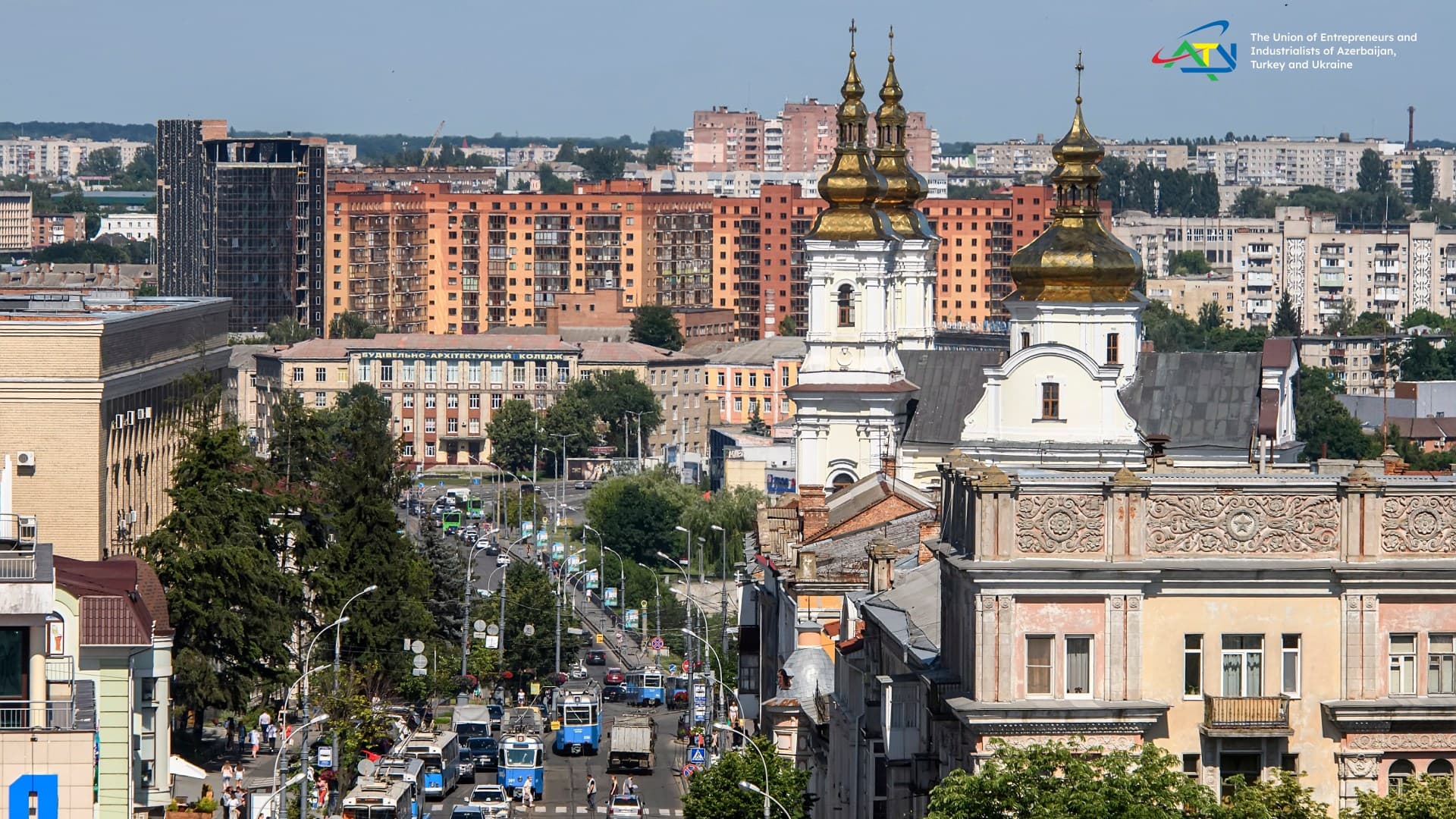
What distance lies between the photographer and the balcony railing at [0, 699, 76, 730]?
171 ft

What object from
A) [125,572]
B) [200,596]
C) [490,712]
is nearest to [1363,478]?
[125,572]

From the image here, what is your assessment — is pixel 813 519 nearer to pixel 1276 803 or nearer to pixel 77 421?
pixel 77 421

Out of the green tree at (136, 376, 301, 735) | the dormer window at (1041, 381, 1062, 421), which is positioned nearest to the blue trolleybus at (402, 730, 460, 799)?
the green tree at (136, 376, 301, 735)

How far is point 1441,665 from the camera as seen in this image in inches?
2058

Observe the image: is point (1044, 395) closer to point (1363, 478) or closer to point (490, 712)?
point (490, 712)

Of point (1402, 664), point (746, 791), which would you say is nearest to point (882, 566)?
point (746, 791)

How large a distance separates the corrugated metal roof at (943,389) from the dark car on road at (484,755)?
24209 millimetres

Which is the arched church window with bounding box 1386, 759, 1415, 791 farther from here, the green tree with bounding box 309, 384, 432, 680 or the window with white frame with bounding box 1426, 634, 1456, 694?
the green tree with bounding box 309, 384, 432, 680

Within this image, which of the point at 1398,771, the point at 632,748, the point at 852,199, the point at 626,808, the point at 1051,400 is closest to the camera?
the point at 1398,771

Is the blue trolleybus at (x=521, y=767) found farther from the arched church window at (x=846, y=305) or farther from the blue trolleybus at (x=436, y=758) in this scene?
the arched church window at (x=846, y=305)

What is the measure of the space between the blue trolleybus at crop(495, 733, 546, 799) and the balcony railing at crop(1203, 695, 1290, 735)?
36813 millimetres

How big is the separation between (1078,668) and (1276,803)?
154 inches

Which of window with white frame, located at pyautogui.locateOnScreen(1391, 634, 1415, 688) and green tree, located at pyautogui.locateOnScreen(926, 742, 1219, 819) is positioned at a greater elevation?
window with white frame, located at pyautogui.locateOnScreen(1391, 634, 1415, 688)

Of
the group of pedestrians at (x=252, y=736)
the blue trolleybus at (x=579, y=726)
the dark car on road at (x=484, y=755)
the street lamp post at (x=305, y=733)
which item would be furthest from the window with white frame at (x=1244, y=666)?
the blue trolleybus at (x=579, y=726)
